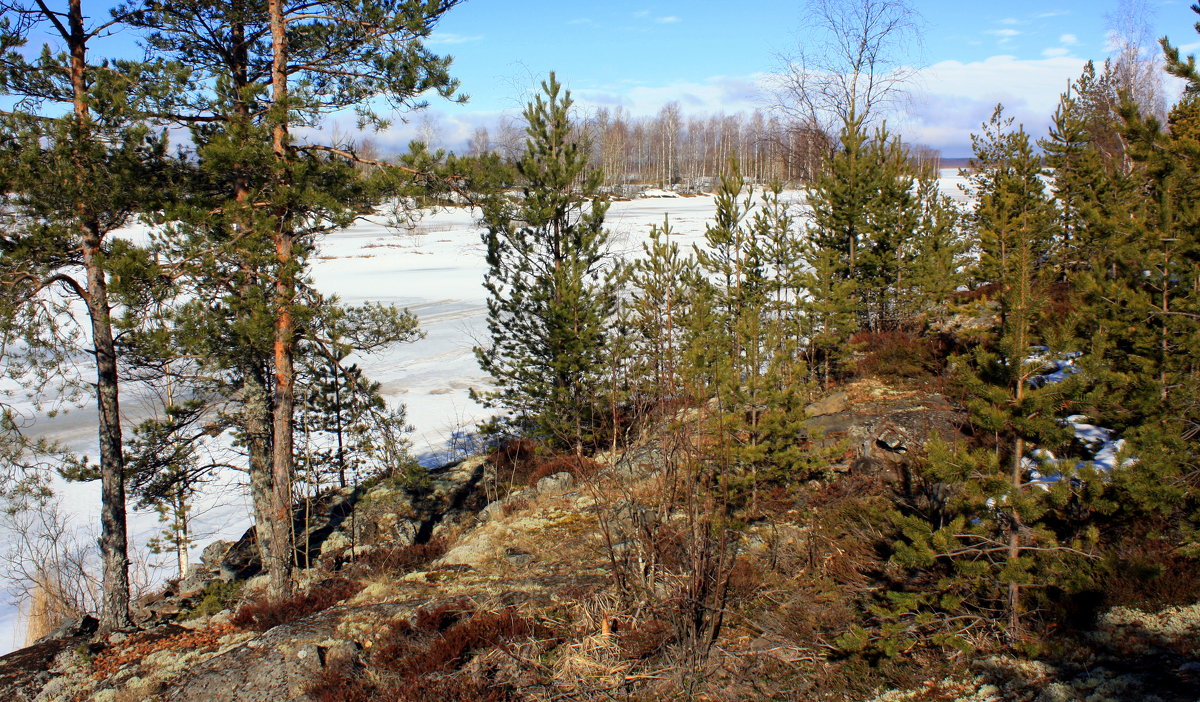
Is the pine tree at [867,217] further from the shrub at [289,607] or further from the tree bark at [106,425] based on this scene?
the tree bark at [106,425]

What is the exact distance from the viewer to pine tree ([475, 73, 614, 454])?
1167 cm

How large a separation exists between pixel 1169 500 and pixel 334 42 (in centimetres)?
920

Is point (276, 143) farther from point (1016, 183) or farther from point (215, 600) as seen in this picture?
point (1016, 183)

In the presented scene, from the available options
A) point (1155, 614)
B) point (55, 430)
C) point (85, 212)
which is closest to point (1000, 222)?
point (1155, 614)

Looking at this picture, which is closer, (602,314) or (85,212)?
(85,212)

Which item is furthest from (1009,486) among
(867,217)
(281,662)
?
(867,217)

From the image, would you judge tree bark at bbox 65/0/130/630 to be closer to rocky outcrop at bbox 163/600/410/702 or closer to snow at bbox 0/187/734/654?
snow at bbox 0/187/734/654

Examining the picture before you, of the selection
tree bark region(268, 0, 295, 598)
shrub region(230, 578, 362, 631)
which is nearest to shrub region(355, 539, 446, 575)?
shrub region(230, 578, 362, 631)

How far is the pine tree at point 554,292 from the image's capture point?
38.3ft

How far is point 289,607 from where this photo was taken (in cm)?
748

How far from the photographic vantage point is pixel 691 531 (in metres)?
4.87

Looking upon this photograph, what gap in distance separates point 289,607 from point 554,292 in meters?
6.42

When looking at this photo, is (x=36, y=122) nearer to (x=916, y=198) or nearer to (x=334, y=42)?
(x=334, y=42)

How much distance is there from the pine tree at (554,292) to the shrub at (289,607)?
175 inches
